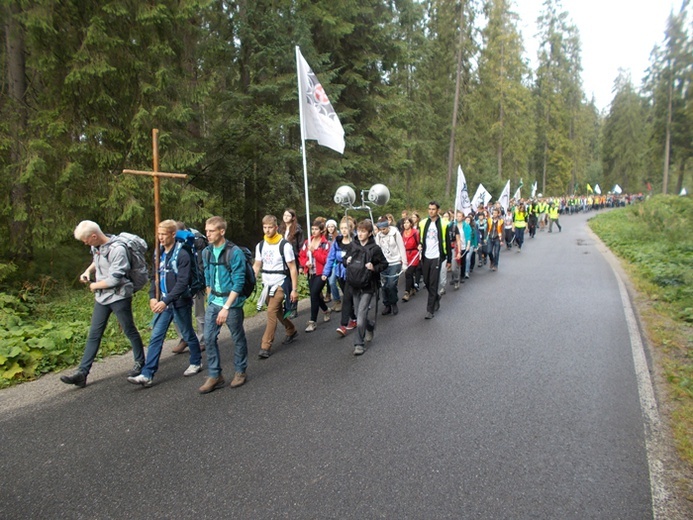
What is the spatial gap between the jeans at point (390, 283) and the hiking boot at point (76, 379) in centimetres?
498

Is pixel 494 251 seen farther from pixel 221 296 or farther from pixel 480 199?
pixel 221 296

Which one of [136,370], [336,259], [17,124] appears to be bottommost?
[136,370]

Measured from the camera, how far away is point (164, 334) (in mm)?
5105

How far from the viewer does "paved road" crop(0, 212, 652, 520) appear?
3021 mm

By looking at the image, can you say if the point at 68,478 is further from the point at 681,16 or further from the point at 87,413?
the point at 681,16

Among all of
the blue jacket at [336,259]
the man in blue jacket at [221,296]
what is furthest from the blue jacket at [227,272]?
the blue jacket at [336,259]

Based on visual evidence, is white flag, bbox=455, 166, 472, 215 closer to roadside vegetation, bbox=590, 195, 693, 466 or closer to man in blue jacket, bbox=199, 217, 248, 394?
roadside vegetation, bbox=590, 195, 693, 466

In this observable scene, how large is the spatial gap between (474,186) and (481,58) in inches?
434

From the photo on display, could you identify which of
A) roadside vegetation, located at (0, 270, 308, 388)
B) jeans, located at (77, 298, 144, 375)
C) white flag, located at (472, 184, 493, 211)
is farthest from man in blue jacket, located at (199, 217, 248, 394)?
white flag, located at (472, 184, 493, 211)

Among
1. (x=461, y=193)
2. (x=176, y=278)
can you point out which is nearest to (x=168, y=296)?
(x=176, y=278)

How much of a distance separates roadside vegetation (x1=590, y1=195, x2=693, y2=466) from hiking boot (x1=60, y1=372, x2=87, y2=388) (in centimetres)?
590

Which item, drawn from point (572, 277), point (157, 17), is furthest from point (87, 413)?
point (572, 277)

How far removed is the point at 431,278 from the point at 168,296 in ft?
15.6

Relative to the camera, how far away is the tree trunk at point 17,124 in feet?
28.9
